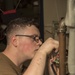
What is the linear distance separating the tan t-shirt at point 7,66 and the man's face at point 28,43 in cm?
13

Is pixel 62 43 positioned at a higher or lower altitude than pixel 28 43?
higher

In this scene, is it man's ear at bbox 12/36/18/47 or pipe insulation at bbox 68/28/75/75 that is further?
man's ear at bbox 12/36/18/47

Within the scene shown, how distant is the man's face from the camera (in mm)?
1412

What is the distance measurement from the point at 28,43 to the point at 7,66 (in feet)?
0.84

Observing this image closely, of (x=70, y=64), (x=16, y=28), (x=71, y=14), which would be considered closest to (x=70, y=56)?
(x=70, y=64)

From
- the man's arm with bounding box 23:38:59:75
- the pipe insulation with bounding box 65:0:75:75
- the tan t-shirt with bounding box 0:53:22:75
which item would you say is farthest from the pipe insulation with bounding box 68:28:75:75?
the tan t-shirt with bounding box 0:53:22:75

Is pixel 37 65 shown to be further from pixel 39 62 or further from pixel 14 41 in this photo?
pixel 14 41

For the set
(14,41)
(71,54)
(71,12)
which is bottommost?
(14,41)

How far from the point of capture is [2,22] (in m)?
2.43

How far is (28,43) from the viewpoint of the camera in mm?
1425

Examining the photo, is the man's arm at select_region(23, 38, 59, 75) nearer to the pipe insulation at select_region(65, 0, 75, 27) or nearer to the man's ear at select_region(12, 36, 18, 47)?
the man's ear at select_region(12, 36, 18, 47)

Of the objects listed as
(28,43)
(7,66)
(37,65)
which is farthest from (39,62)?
(28,43)

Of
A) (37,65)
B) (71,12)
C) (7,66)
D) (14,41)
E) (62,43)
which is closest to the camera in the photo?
(71,12)

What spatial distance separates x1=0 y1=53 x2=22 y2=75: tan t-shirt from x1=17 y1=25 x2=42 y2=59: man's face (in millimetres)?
125
